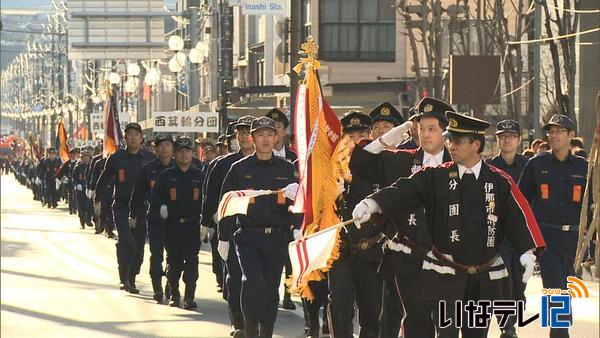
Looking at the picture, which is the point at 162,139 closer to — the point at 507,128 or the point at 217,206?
the point at 217,206

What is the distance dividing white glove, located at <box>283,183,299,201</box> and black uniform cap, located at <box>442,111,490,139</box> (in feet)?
11.5

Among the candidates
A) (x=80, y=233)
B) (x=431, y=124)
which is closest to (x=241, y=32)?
(x=80, y=233)

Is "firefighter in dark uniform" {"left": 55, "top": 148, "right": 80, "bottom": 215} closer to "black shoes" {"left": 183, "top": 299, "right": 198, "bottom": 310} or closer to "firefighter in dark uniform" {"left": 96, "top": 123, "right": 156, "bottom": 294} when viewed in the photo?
"firefighter in dark uniform" {"left": 96, "top": 123, "right": 156, "bottom": 294}

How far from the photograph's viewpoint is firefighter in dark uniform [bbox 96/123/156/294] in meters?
19.5

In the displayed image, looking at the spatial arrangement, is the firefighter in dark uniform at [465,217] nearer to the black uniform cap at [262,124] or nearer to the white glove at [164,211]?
the black uniform cap at [262,124]

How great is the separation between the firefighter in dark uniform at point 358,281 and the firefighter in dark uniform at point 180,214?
542cm

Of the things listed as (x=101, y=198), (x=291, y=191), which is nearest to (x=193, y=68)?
(x=101, y=198)

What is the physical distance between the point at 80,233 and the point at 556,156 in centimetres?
2144

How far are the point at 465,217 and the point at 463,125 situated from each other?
0.59m

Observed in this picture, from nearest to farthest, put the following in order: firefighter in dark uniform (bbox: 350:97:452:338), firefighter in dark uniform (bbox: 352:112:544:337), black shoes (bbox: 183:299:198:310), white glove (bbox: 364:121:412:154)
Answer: firefighter in dark uniform (bbox: 352:112:544:337)
firefighter in dark uniform (bbox: 350:97:452:338)
white glove (bbox: 364:121:412:154)
black shoes (bbox: 183:299:198:310)

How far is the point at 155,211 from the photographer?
17812 mm

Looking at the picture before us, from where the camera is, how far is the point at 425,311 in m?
10.3

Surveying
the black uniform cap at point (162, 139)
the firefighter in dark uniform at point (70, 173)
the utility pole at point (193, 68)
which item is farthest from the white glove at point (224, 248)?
the firefighter in dark uniform at point (70, 173)

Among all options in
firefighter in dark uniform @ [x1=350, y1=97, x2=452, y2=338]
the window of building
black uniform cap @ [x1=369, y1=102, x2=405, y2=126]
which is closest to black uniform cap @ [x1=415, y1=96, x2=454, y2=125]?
firefighter in dark uniform @ [x1=350, y1=97, x2=452, y2=338]
